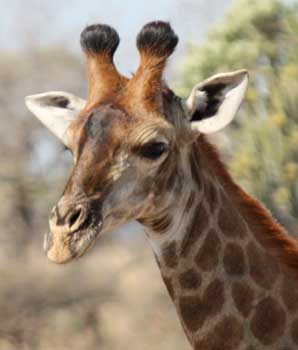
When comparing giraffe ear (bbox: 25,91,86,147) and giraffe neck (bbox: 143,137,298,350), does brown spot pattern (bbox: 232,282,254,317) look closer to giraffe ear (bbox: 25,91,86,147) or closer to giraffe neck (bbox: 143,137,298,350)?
giraffe neck (bbox: 143,137,298,350)

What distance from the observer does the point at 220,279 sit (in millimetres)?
8570

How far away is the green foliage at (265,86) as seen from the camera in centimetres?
2114

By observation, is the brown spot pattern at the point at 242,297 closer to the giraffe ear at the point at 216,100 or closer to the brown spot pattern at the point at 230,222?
the brown spot pattern at the point at 230,222

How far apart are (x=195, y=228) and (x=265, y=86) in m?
14.9

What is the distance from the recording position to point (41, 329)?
2609 centimetres

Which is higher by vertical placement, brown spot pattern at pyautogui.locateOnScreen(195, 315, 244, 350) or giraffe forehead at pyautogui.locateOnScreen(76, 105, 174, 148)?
giraffe forehead at pyautogui.locateOnScreen(76, 105, 174, 148)

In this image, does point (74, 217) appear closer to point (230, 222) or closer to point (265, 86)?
point (230, 222)

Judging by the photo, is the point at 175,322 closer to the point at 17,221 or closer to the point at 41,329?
the point at 41,329

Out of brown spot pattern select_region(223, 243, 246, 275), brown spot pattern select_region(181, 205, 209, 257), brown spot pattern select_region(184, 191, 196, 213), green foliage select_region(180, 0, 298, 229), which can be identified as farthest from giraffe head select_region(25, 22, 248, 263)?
green foliage select_region(180, 0, 298, 229)

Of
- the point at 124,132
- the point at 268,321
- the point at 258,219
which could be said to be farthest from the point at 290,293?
the point at 124,132

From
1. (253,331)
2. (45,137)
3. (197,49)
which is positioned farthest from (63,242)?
(45,137)

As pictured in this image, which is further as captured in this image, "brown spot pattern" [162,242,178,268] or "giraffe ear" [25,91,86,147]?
"giraffe ear" [25,91,86,147]

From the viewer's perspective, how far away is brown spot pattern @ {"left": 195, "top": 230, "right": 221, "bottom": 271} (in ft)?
28.1

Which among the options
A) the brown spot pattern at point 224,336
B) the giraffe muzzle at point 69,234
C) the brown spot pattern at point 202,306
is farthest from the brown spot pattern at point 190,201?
the giraffe muzzle at point 69,234
